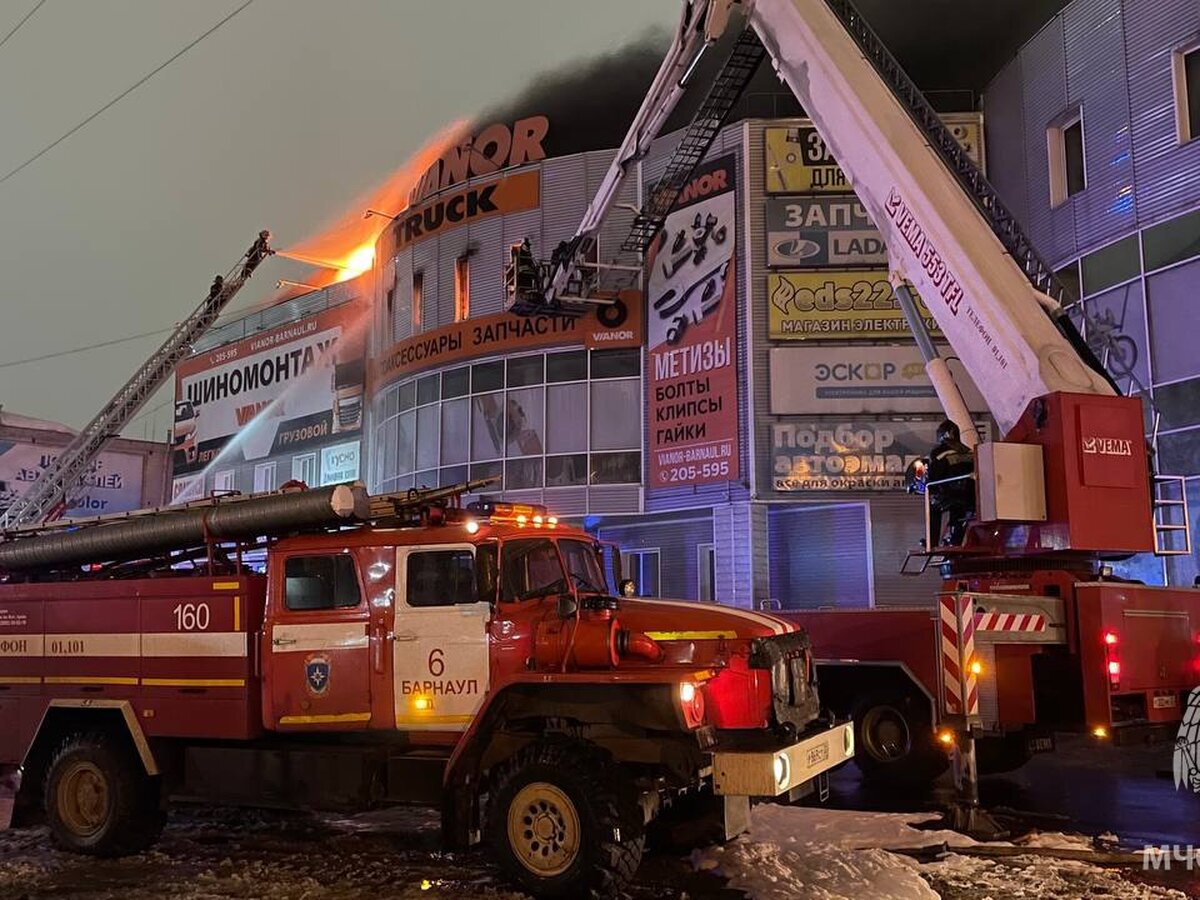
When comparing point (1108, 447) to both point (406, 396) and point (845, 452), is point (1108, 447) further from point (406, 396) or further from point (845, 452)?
point (406, 396)

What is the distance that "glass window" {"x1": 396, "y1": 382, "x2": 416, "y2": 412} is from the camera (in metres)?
25.1

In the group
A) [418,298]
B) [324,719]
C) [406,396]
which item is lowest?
[324,719]

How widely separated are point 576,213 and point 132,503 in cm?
2219

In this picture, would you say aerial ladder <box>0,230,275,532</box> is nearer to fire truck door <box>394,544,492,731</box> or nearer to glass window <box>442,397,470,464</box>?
glass window <box>442,397,470,464</box>

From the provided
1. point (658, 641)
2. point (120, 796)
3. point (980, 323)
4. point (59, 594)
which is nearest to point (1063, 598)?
point (980, 323)

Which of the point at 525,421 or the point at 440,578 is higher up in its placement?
the point at 525,421

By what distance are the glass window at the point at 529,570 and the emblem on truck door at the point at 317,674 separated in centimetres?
155

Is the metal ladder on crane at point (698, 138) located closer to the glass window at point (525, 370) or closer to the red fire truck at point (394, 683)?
the glass window at point (525, 370)

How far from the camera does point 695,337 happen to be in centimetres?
2108

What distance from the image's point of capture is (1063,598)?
28.1 ft

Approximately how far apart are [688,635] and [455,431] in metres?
17.6

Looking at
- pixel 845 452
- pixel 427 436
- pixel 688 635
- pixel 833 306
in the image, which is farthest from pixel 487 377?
pixel 688 635

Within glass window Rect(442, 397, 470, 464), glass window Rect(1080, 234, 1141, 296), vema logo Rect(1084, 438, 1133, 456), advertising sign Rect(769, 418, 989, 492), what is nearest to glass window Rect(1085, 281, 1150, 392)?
glass window Rect(1080, 234, 1141, 296)

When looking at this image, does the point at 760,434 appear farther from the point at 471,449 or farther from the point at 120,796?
the point at 120,796
